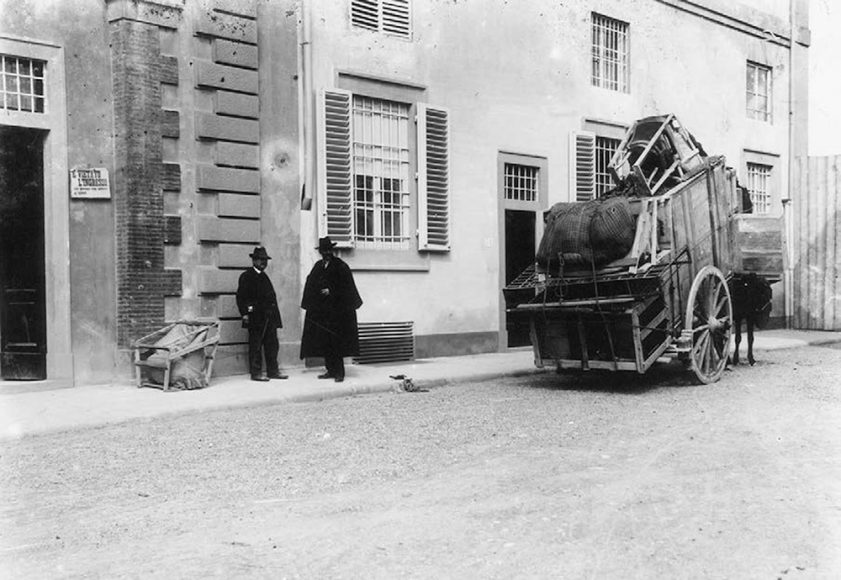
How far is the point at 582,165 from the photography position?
1677 cm

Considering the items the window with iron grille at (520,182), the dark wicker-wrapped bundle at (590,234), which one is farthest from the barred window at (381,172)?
the dark wicker-wrapped bundle at (590,234)

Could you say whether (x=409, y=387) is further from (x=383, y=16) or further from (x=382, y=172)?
(x=383, y=16)

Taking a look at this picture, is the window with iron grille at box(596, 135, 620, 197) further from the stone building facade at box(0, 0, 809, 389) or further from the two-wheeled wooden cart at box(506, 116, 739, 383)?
the two-wheeled wooden cart at box(506, 116, 739, 383)

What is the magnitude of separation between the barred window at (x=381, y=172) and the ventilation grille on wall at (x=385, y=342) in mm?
1315

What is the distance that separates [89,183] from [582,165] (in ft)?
32.0

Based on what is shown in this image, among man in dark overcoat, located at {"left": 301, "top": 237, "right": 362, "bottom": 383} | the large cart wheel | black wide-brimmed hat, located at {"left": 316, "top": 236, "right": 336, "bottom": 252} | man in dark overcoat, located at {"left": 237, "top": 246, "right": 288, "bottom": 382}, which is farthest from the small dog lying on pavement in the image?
the large cart wheel

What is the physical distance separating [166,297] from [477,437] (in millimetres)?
5613

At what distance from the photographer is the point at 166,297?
11.1 m

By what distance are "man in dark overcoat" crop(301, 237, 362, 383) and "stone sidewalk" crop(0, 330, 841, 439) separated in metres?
0.43

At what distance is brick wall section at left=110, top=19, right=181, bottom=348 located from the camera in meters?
10.8

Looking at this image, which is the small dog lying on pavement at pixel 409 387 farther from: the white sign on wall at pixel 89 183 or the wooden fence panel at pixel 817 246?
the wooden fence panel at pixel 817 246

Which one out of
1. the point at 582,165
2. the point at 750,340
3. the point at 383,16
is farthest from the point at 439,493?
the point at 582,165

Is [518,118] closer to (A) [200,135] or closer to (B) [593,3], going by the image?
→ (B) [593,3]

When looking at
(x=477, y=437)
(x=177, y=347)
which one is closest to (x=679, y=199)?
(x=477, y=437)
